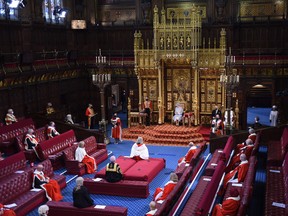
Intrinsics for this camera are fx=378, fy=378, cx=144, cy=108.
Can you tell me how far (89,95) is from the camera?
25.9 m

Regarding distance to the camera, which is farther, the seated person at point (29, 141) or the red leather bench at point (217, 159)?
the seated person at point (29, 141)

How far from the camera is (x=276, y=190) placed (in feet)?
36.1

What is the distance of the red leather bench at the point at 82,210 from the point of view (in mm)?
10117

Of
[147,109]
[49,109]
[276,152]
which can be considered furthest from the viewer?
[147,109]

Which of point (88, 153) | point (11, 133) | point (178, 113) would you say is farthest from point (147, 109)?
point (11, 133)

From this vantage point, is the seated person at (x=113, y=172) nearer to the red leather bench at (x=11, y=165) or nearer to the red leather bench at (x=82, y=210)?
the red leather bench at (x=82, y=210)

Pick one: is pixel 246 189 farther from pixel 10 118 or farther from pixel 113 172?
pixel 10 118

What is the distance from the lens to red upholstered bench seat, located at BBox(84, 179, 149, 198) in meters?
12.7

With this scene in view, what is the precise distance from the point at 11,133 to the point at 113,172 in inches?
257

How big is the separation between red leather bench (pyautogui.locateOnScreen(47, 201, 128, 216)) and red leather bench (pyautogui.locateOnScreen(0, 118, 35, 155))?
19.9 ft

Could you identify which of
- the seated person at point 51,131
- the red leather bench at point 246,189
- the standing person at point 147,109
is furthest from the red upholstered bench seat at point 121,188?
the standing person at point 147,109

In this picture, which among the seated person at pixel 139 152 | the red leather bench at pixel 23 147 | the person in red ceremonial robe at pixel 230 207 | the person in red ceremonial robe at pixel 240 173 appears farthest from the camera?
the red leather bench at pixel 23 147

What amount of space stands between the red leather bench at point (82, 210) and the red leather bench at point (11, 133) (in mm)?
6055

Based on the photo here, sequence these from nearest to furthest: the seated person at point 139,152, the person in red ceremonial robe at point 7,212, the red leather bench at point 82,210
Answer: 1. the person in red ceremonial robe at point 7,212
2. the red leather bench at point 82,210
3. the seated person at point 139,152
